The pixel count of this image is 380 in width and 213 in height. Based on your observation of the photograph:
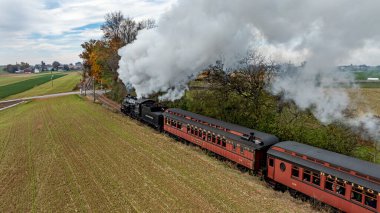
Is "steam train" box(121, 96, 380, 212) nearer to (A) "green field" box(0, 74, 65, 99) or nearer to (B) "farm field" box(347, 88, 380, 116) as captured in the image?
(B) "farm field" box(347, 88, 380, 116)

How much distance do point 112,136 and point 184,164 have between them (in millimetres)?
11750

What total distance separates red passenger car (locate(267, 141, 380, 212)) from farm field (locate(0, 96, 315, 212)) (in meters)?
1.15

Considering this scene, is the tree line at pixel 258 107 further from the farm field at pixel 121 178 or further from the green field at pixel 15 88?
the green field at pixel 15 88

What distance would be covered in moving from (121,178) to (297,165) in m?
11.3

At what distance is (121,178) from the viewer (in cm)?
1966

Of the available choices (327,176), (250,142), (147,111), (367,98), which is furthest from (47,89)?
(327,176)

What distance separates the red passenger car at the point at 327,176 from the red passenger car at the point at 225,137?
1150 mm

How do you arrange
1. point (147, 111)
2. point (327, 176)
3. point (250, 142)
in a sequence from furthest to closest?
1. point (147, 111)
2. point (250, 142)
3. point (327, 176)

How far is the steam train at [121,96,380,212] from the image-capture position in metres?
13.9

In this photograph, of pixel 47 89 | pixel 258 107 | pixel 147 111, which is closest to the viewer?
pixel 258 107

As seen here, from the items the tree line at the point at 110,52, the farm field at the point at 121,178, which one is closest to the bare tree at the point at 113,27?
the tree line at the point at 110,52

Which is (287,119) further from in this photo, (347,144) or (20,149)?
(20,149)

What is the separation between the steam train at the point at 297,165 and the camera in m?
13.9

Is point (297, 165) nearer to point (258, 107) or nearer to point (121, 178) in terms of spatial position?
point (121, 178)
